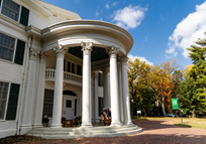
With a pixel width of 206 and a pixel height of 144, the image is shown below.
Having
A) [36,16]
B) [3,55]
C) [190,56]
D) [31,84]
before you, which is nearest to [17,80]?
[31,84]

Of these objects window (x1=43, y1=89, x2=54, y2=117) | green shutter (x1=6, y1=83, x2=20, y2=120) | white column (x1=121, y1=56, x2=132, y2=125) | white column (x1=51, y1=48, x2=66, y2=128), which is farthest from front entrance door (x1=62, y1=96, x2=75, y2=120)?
white column (x1=121, y1=56, x2=132, y2=125)

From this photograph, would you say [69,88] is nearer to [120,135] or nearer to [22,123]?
[22,123]

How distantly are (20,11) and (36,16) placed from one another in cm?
151

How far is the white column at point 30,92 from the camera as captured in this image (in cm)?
989

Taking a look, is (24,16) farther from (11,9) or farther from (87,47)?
(87,47)

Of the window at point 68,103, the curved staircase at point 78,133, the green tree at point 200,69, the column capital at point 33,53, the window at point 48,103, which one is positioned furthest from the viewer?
the green tree at point 200,69

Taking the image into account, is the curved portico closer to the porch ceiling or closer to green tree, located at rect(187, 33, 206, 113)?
the porch ceiling

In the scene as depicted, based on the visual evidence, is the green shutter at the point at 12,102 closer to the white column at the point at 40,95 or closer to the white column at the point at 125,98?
the white column at the point at 40,95

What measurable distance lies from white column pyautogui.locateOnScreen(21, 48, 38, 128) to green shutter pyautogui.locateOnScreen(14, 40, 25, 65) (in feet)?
1.90

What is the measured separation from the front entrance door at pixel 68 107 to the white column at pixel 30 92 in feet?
14.1

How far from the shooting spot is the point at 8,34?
992 centimetres

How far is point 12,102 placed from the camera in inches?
371

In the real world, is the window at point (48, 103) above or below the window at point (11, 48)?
below

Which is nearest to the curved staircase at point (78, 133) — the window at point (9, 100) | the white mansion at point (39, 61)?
the white mansion at point (39, 61)
